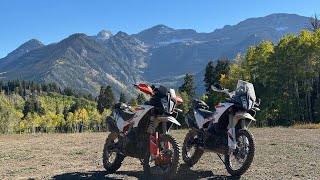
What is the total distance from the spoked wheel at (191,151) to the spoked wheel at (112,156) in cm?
167

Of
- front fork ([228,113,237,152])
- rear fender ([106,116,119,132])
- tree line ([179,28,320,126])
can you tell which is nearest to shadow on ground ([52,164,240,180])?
front fork ([228,113,237,152])

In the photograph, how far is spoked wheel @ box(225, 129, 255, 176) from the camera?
8148 millimetres

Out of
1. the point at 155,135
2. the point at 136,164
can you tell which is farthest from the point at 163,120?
the point at 136,164

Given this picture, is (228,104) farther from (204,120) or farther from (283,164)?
(283,164)

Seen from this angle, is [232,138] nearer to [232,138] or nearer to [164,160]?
[232,138]

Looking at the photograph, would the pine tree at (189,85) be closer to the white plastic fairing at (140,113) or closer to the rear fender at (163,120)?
the white plastic fairing at (140,113)

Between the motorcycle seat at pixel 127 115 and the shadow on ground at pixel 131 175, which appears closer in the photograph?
the shadow on ground at pixel 131 175

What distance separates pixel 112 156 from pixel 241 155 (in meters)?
3.34

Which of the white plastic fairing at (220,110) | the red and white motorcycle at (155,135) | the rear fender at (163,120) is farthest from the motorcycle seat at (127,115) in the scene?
the white plastic fairing at (220,110)

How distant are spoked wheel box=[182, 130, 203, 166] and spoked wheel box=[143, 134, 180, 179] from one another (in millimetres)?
1541

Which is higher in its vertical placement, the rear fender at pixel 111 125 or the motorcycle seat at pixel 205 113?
the motorcycle seat at pixel 205 113

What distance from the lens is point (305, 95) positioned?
5362 cm

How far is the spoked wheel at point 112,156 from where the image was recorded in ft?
31.9

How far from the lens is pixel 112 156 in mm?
10117
